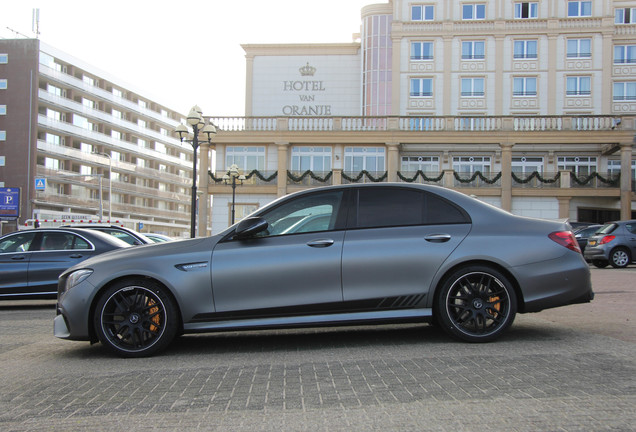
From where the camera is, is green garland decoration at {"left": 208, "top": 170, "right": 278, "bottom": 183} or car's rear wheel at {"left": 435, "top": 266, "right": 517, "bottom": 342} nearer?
car's rear wheel at {"left": 435, "top": 266, "right": 517, "bottom": 342}

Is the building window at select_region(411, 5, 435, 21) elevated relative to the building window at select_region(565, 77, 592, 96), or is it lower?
elevated

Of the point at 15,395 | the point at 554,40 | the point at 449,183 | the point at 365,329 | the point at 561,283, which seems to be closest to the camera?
the point at 15,395

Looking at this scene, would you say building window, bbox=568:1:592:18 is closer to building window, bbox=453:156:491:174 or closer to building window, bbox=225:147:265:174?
building window, bbox=453:156:491:174

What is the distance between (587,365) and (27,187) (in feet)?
214

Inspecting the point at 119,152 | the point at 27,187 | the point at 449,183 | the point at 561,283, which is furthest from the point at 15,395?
the point at 119,152

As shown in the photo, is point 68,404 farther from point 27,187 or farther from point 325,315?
point 27,187

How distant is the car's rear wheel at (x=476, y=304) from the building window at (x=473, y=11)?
47603 millimetres

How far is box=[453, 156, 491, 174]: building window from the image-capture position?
4344 cm

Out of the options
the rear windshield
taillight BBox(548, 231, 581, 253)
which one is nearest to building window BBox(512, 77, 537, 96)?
the rear windshield

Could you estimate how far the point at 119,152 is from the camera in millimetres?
78062

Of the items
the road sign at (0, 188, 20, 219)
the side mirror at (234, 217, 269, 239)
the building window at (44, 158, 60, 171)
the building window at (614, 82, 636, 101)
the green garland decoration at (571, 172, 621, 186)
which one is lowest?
the side mirror at (234, 217, 269, 239)

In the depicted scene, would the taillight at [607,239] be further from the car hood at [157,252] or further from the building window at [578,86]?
the building window at [578,86]

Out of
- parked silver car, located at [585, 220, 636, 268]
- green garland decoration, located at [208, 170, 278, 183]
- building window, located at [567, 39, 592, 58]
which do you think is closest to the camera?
parked silver car, located at [585, 220, 636, 268]

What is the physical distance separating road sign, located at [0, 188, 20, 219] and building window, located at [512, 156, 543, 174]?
116ft
